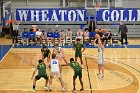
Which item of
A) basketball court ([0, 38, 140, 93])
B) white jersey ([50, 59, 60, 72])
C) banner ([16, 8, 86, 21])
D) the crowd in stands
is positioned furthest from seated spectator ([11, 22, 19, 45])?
white jersey ([50, 59, 60, 72])

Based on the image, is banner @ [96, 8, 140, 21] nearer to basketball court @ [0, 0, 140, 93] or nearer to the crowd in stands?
the crowd in stands

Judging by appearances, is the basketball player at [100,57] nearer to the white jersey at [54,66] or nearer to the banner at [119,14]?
the white jersey at [54,66]

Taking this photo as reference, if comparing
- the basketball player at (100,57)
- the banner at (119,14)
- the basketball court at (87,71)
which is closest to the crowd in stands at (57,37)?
the basketball court at (87,71)

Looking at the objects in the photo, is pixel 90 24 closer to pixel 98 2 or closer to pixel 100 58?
pixel 98 2

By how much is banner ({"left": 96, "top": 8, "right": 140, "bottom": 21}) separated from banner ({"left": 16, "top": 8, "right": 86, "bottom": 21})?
1.62 meters

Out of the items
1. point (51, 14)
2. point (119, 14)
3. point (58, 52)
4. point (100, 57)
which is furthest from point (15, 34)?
point (100, 57)

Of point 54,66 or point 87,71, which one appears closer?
point 54,66

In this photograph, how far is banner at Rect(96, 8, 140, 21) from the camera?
32.1m

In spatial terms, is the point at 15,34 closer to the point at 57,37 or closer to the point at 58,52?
the point at 57,37

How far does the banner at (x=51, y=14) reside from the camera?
32.0 m

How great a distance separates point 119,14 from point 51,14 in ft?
19.9

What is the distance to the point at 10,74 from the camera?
19.3m

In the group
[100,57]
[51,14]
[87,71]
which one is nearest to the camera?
[100,57]

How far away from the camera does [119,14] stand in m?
32.1
